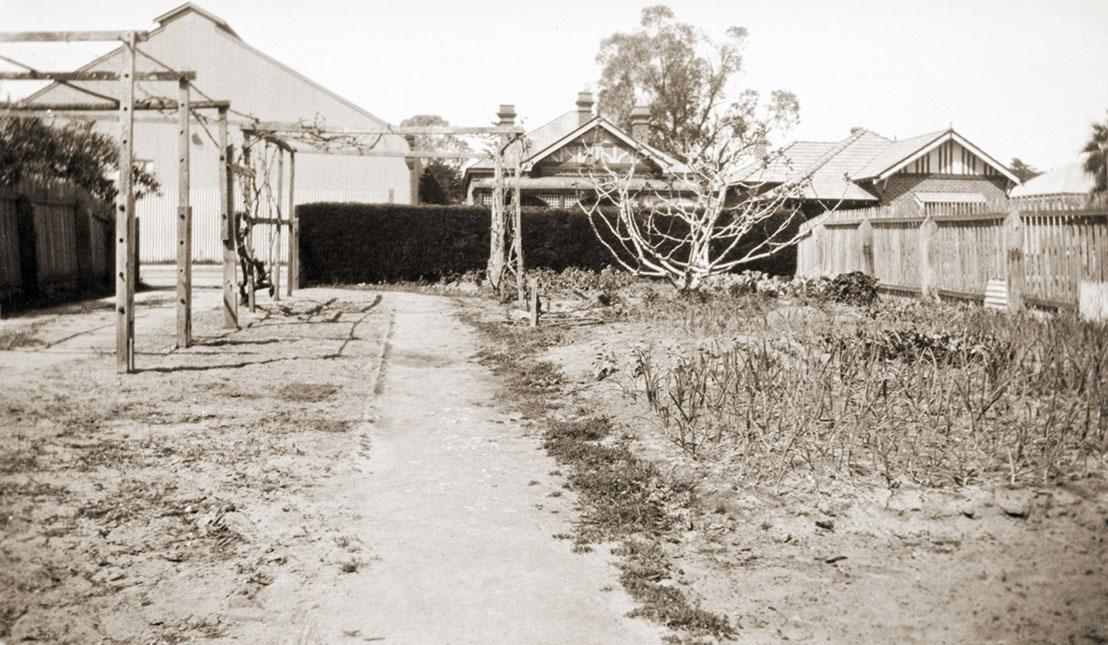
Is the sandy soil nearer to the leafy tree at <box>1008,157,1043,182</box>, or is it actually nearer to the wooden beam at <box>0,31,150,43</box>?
the wooden beam at <box>0,31,150,43</box>

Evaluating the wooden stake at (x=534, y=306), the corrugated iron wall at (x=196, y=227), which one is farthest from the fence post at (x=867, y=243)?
the corrugated iron wall at (x=196, y=227)

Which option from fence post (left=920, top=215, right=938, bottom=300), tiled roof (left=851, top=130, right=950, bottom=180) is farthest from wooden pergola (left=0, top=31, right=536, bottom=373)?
tiled roof (left=851, top=130, right=950, bottom=180)

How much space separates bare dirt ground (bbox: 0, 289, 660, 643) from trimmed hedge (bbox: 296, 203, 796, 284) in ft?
45.9

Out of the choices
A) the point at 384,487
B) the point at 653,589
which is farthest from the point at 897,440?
the point at 384,487

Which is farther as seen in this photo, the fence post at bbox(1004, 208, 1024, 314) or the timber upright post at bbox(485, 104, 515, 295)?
the timber upright post at bbox(485, 104, 515, 295)

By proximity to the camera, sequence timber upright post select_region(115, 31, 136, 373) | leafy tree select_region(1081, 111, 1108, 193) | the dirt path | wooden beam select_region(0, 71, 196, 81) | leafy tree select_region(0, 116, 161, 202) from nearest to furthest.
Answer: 1. the dirt path
2. timber upright post select_region(115, 31, 136, 373)
3. wooden beam select_region(0, 71, 196, 81)
4. leafy tree select_region(0, 116, 161, 202)
5. leafy tree select_region(1081, 111, 1108, 193)

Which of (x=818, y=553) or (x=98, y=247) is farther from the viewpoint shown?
(x=98, y=247)

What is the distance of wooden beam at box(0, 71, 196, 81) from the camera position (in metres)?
10.9

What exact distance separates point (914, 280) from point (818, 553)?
1456 cm

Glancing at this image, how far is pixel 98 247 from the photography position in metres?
20.0

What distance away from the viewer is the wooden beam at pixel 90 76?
10891 millimetres

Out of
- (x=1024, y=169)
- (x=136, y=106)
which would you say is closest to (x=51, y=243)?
(x=136, y=106)

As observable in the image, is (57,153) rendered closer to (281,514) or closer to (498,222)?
(498,222)

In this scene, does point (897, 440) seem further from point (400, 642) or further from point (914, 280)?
point (914, 280)
